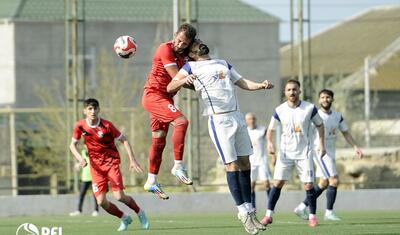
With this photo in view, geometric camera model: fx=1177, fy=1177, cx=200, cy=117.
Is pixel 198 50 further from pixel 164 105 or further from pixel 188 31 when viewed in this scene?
pixel 164 105

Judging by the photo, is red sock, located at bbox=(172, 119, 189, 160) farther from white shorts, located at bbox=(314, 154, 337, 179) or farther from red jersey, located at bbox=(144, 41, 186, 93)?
white shorts, located at bbox=(314, 154, 337, 179)

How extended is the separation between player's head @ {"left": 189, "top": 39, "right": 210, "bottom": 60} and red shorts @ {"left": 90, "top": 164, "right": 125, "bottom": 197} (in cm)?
350

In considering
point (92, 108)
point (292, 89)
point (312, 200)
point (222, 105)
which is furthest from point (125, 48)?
point (312, 200)

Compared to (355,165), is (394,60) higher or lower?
higher

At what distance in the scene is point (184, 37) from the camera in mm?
13836

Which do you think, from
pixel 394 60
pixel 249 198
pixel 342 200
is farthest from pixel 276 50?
pixel 249 198

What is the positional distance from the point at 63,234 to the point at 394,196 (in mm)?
9957

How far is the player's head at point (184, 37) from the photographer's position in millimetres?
13762

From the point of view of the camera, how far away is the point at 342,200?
928 inches

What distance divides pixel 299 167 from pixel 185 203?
22.8 feet

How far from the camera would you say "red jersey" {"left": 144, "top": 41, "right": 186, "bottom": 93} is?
1418 cm

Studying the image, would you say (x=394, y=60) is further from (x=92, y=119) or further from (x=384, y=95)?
(x=92, y=119)

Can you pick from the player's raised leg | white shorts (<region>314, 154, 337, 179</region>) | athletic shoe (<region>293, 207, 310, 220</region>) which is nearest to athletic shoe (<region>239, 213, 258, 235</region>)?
the player's raised leg

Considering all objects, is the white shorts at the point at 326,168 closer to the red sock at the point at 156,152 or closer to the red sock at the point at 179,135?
the red sock at the point at 156,152
